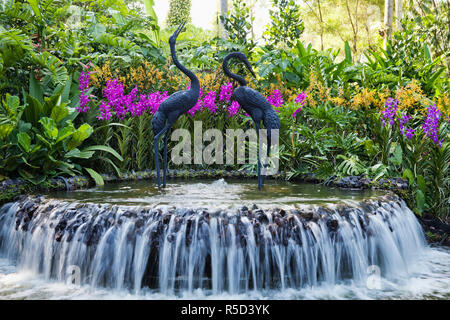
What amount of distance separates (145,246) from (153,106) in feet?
11.2

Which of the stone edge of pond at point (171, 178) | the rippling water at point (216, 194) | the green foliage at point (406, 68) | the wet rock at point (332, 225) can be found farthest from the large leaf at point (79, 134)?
the green foliage at point (406, 68)

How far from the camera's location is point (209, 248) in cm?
320

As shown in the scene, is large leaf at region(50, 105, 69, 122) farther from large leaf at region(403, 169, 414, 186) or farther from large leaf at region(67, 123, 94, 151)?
large leaf at region(403, 169, 414, 186)

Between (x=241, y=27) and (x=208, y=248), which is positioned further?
(x=241, y=27)

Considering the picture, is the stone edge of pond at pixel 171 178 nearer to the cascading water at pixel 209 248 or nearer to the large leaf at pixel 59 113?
the large leaf at pixel 59 113

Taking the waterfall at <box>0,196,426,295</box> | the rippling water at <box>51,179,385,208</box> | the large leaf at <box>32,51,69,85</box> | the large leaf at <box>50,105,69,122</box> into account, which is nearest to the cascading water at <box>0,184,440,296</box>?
the waterfall at <box>0,196,426,295</box>

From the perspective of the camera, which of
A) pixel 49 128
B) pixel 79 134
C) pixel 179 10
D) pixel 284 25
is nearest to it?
pixel 49 128

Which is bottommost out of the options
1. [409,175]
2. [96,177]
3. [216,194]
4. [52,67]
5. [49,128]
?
[216,194]

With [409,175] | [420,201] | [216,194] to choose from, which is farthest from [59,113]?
[420,201]

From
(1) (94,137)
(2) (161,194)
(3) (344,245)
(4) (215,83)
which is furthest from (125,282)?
(4) (215,83)

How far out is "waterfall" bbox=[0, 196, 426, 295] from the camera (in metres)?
3.19

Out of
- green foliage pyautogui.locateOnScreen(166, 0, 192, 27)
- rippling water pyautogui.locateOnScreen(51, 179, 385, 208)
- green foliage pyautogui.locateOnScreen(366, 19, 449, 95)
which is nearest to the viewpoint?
rippling water pyautogui.locateOnScreen(51, 179, 385, 208)

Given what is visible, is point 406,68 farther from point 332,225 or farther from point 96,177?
point 96,177

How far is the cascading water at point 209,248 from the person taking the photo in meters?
3.19
